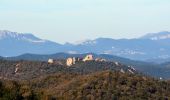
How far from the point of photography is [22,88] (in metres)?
55.6

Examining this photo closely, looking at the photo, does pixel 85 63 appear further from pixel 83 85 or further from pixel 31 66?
pixel 83 85

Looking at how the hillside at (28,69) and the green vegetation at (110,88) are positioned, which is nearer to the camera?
the green vegetation at (110,88)

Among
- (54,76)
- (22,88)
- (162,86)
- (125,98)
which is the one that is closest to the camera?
(22,88)

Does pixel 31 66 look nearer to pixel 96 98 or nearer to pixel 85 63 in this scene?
pixel 85 63

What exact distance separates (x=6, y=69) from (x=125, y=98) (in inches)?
2977

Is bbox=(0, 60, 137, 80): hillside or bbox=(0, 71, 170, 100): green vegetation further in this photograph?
bbox=(0, 60, 137, 80): hillside

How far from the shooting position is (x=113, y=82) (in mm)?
89875

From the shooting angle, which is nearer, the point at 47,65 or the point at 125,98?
the point at 125,98

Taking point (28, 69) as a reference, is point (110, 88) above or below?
below

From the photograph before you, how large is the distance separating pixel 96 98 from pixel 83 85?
6.44m

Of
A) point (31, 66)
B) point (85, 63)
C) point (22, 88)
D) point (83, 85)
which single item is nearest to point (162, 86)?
point (83, 85)

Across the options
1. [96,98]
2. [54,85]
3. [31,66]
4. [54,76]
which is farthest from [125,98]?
[31,66]

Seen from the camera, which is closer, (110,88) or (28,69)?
(110,88)

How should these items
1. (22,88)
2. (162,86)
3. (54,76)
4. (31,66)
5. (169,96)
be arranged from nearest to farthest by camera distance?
(22,88)
(169,96)
(162,86)
(54,76)
(31,66)
